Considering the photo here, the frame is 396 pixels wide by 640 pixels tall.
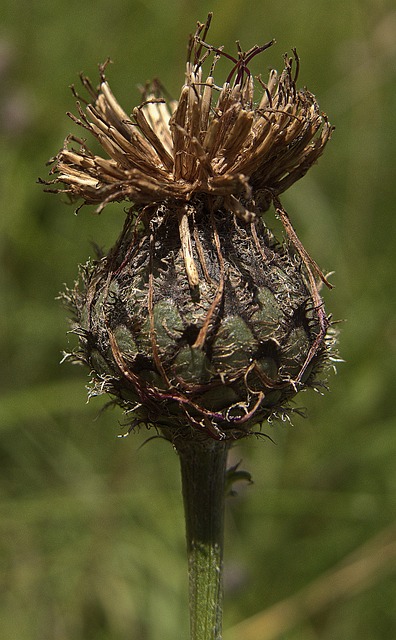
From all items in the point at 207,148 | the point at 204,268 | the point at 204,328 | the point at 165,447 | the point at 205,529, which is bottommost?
the point at 165,447

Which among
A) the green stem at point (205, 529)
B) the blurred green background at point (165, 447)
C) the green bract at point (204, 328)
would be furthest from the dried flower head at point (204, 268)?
the blurred green background at point (165, 447)

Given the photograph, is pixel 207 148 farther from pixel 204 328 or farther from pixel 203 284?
pixel 204 328

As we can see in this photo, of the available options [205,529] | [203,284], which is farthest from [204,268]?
[205,529]

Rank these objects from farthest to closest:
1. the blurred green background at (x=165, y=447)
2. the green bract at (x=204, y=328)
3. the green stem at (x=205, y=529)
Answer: the blurred green background at (x=165, y=447), the green stem at (x=205, y=529), the green bract at (x=204, y=328)

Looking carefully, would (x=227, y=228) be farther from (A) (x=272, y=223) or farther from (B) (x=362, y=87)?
(B) (x=362, y=87)

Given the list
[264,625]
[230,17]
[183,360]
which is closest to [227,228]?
[183,360]

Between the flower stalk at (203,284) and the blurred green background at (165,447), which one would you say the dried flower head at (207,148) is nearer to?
the flower stalk at (203,284)
